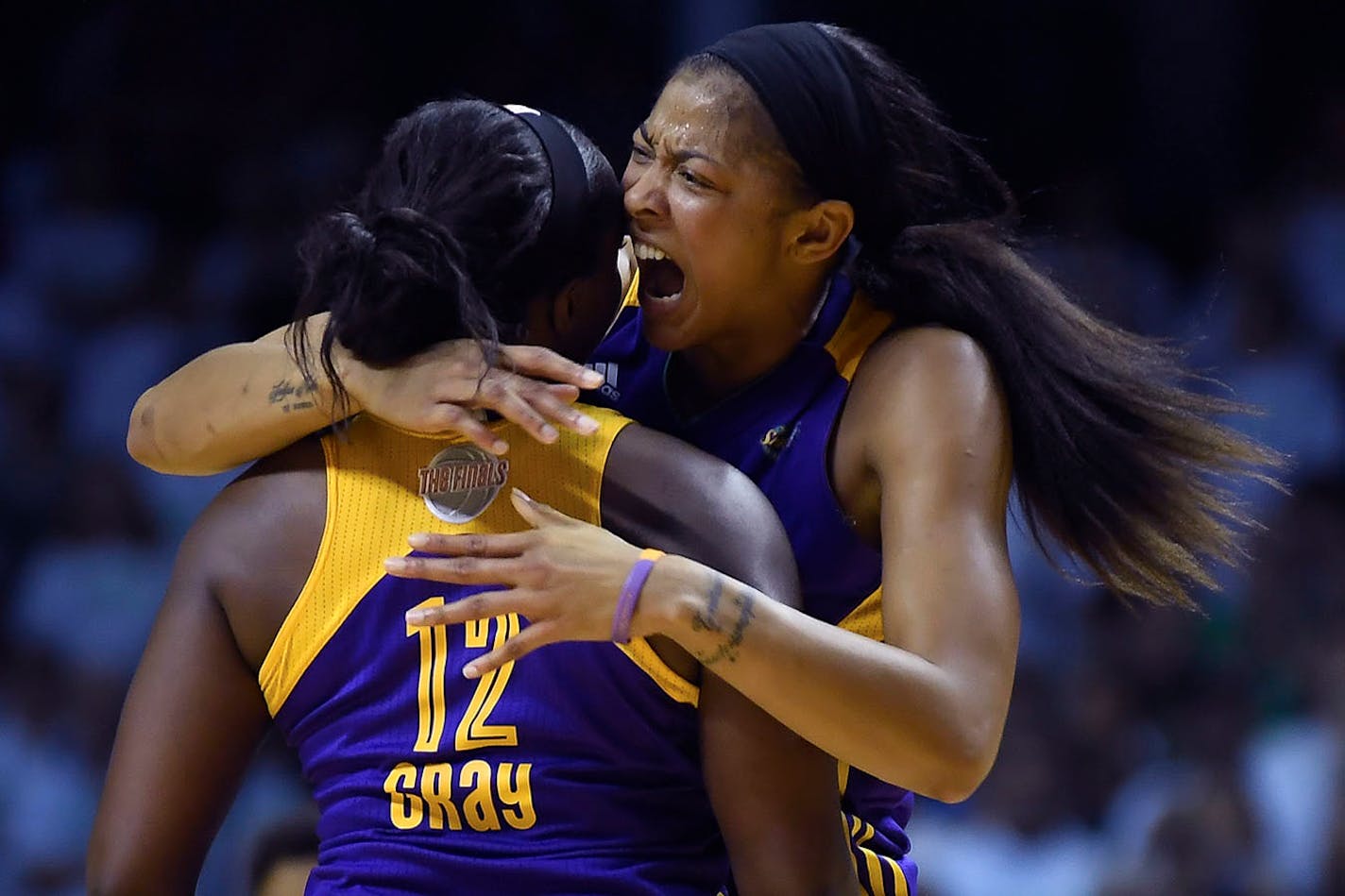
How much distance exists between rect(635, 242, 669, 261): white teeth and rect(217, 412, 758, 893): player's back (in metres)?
0.41

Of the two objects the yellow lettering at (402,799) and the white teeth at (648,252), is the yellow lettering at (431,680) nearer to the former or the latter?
the yellow lettering at (402,799)

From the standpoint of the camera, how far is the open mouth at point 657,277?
7.20 ft

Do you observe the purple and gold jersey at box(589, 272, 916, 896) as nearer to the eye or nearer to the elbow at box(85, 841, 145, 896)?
the eye

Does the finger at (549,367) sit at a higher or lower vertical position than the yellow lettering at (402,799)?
higher

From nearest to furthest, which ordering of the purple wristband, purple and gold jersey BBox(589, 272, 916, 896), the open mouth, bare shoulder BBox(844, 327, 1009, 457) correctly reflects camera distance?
1. the purple wristband
2. bare shoulder BBox(844, 327, 1009, 457)
3. purple and gold jersey BBox(589, 272, 916, 896)
4. the open mouth

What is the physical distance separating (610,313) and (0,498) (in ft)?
10.3

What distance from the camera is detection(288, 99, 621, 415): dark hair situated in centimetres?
177

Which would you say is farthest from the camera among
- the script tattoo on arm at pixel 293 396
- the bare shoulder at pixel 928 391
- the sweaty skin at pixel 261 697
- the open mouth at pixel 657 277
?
the open mouth at pixel 657 277

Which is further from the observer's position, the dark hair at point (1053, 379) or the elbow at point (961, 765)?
the dark hair at point (1053, 379)

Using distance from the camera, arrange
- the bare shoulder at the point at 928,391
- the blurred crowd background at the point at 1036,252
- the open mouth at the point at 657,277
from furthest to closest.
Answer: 1. the blurred crowd background at the point at 1036,252
2. the open mouth at the point at 657,277
3. the bare shoulder at the point at 928,391

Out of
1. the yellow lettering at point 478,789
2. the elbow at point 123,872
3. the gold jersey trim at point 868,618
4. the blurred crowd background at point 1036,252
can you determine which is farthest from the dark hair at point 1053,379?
the blurred crowd background at point 1036,252

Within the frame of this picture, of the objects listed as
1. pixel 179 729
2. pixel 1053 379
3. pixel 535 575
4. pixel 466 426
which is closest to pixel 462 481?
pixel 466 426

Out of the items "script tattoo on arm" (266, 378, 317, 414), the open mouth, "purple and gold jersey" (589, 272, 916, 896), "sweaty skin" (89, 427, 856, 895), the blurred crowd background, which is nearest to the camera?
"sweaty skin" (89, 427, 856, 895)

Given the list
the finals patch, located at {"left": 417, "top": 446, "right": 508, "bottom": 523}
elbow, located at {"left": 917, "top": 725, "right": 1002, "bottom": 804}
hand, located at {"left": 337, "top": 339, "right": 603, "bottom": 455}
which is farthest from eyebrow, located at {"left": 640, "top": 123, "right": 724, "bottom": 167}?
elbow, located at {"left": 917, "top": 725, "right": 1002, "bottom": 804}
